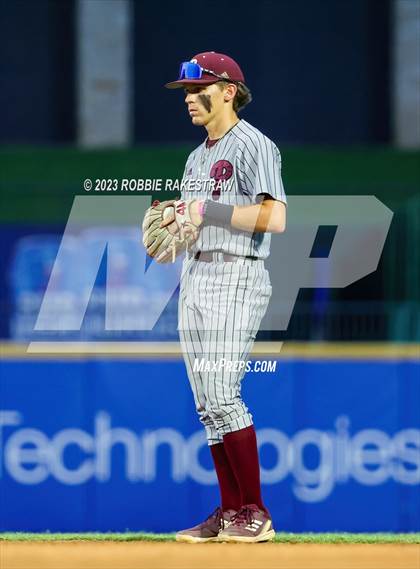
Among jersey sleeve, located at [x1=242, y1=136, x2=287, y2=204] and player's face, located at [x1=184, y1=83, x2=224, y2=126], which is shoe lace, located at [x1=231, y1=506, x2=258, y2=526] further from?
player's face, located at [x1=184, y1=83, x2=224, y2=126]

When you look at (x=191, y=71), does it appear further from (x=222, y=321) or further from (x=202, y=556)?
(x=202, y=556)

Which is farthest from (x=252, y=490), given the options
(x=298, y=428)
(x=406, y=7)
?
(x=406, y=7)

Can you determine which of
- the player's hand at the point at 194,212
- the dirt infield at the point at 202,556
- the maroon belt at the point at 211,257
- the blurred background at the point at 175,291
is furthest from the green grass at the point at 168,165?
the player's hand at the point at 194,212

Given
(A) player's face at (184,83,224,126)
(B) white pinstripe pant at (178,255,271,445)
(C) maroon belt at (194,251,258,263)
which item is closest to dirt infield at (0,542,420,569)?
(B) white pinstripe pant at (178,255,271,445)

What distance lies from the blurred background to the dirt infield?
3737 mm

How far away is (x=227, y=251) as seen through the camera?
5.51 meters

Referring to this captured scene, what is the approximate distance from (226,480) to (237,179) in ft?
4.40

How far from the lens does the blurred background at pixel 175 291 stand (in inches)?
396

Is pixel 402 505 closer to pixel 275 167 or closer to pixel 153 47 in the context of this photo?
pixel 275 167

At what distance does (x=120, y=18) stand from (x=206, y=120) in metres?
13.6

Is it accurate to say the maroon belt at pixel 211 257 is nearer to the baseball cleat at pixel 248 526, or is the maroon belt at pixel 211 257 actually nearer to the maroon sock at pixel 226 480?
the maroon sock at pixel 226 480

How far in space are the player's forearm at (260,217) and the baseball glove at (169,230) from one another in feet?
0.69

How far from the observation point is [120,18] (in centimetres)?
1873
